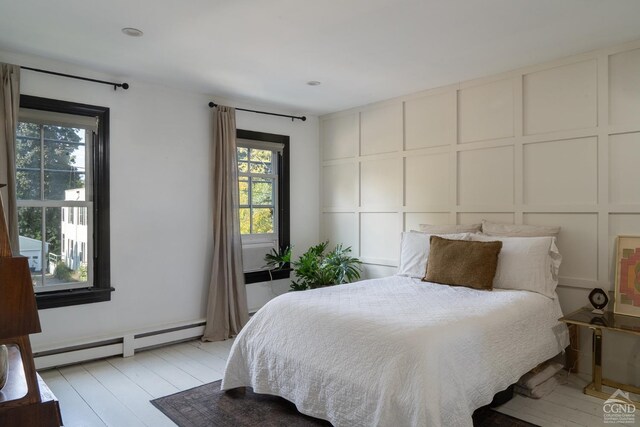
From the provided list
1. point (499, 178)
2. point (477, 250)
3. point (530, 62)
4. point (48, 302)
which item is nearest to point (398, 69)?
point (530, 62)

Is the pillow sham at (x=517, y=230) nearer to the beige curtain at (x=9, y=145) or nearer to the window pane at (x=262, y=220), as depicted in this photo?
the window pane at (x=262, y=220)

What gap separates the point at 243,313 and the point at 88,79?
8.51ft

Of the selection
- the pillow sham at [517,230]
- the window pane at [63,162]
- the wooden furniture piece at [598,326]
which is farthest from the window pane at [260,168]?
the wooden furniture piece at [598,326]

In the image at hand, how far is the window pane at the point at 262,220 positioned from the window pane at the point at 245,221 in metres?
0.07

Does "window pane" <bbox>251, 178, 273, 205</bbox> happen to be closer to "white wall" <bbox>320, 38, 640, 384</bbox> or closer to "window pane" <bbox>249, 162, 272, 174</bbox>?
"window pane" <bbox>249, 162, 272, 174</bbox>

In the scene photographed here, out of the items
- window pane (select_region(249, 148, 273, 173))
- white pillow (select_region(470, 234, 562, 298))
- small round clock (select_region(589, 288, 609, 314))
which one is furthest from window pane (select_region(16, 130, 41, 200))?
small round clock (select_region(589, 288, 609, 314))

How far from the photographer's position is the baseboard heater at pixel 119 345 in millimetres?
3352

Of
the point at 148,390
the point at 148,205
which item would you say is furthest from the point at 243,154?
the point at 148,390

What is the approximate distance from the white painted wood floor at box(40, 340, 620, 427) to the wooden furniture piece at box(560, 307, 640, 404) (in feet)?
0.34

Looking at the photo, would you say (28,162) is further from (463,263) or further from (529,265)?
(529,265)

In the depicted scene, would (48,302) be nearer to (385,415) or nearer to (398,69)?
(385,415)

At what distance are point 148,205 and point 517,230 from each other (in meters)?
3.25

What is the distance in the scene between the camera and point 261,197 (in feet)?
16.1

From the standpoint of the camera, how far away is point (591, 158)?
322 cm
